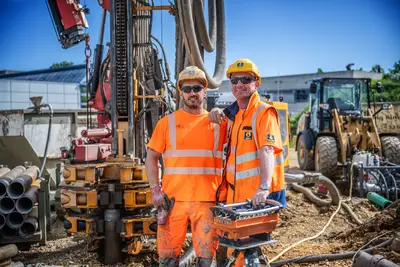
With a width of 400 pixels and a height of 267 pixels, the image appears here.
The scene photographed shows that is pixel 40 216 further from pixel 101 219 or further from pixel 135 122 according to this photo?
pixel 135 122

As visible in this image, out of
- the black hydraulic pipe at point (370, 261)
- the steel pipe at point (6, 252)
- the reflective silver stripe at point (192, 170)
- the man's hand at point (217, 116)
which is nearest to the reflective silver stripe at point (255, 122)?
the man's hand at point (217, 116)

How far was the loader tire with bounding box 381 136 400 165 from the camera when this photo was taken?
1087 centimetres

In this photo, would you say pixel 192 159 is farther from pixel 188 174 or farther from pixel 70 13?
pixel 70 13

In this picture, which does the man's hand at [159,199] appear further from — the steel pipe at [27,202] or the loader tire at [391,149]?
the loader tire at [391,149]

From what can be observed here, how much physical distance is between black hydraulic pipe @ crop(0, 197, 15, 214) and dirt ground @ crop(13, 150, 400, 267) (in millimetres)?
598

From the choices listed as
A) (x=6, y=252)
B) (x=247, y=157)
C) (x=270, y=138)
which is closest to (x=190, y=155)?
(x=247, y=157)

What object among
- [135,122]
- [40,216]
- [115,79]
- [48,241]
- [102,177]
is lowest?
[48,241]

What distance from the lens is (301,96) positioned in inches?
1527

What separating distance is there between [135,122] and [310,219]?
3.48m

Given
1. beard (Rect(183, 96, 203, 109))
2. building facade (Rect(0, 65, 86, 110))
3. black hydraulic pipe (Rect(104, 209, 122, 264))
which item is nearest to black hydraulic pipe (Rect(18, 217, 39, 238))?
black hydraulic pipe (Rect(104, 209, 122, 264))

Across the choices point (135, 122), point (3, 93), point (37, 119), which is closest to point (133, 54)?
point (135, 122)

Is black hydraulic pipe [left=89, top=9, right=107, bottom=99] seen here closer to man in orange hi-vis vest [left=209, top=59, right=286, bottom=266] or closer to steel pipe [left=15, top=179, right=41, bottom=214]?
steel pipe [left=15, top=179, right=41, bottom=214]

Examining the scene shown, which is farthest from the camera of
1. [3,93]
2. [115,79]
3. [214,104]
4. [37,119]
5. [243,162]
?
[3,93]

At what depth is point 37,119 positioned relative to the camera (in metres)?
9.12
